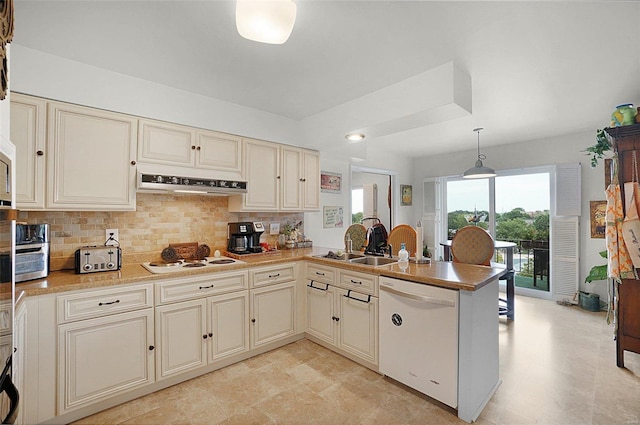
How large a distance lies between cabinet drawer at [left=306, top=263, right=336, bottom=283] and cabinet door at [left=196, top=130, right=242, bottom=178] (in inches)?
48.3

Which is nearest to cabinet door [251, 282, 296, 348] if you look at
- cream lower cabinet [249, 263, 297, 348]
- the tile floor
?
cream lower cabinet [249, 263, 297, 348]

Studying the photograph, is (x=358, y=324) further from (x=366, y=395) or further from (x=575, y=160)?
(x=575, y=160)

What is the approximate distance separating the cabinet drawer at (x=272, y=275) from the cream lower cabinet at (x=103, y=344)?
0.87 meters

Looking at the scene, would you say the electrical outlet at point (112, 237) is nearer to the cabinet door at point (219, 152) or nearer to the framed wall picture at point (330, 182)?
the cabinet door at point (219, 152)

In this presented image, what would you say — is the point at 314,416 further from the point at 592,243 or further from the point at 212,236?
the point at 592,243

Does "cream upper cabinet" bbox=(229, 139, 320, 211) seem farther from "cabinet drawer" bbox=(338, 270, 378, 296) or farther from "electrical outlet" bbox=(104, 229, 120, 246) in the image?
"cabinet drawer" bbox=(338, 270, 378, 296)

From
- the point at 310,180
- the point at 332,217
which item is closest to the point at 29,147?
the point at 310,180

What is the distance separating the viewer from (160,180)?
2477 mm

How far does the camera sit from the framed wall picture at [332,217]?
4.22 metres

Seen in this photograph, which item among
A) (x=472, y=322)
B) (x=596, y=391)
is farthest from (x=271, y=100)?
(x=596, y=391)

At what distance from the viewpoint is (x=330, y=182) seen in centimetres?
427

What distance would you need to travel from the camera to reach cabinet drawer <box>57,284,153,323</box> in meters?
1.89

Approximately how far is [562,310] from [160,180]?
17.3ft

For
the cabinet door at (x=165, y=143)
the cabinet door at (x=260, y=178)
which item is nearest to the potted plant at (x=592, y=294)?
the cabinet door at (x=260, y=178)
